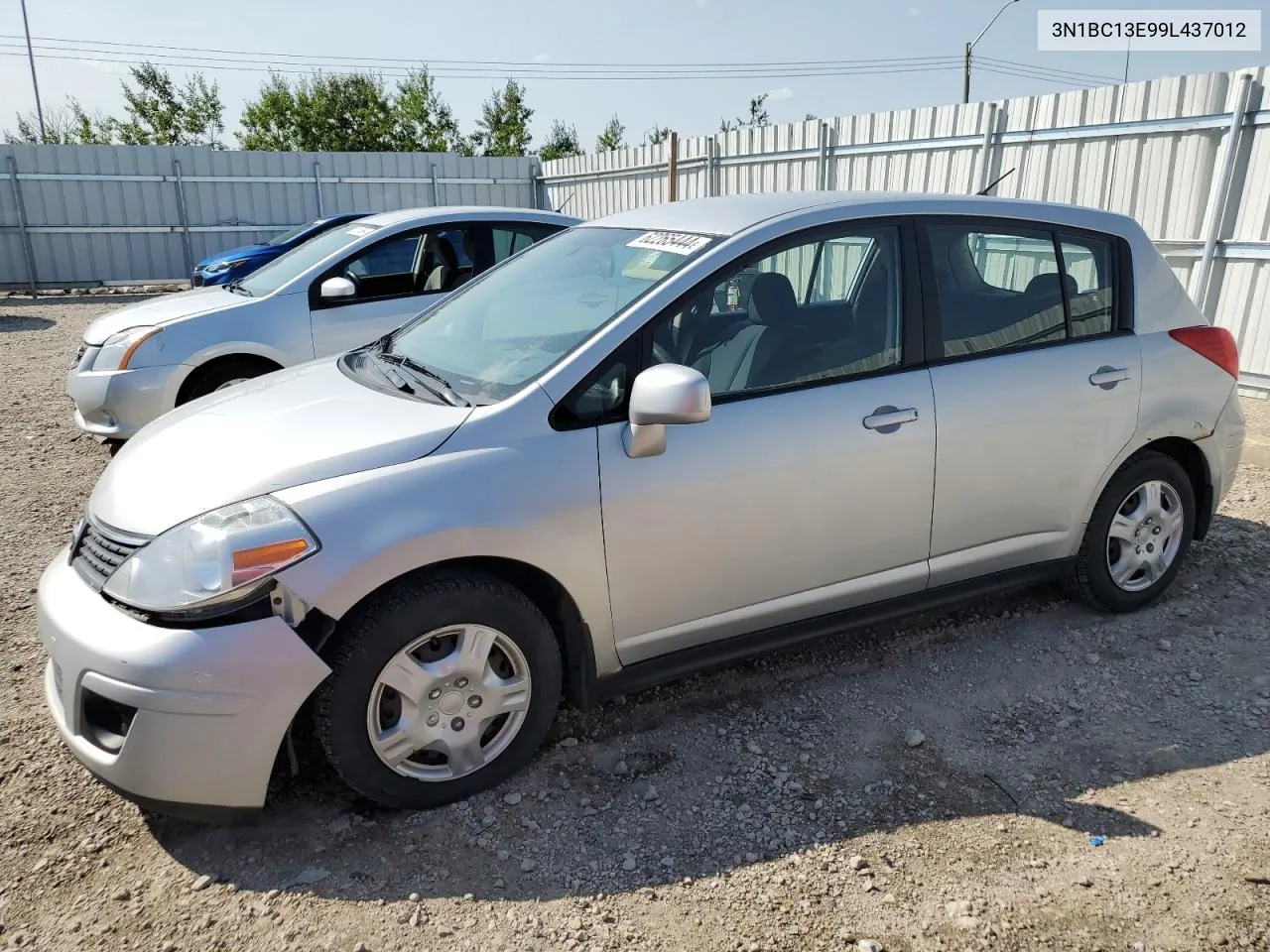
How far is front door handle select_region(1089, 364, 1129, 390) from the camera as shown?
3.62 m

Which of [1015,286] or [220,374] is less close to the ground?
[1015,286]

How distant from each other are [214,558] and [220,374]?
404cm

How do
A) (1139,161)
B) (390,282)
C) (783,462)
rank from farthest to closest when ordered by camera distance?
(1139,161) → (390,282) → (783,462)

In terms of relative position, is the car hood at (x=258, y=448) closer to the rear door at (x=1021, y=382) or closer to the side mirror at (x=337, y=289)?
the rear door at (x=1021, y=382)

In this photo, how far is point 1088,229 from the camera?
3.77 m

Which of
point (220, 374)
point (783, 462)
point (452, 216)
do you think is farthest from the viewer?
point (452, 216)

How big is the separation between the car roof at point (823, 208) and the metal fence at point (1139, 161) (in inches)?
187

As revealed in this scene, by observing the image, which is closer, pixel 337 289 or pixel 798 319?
pixel 798 319

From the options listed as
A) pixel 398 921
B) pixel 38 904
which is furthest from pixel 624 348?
pixel 38 904

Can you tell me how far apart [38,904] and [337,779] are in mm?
808

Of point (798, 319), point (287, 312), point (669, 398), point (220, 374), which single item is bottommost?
point (220, 374)

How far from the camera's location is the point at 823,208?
3.28 metres

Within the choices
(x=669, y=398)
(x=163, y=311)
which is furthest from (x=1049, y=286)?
(x=163, y=311)

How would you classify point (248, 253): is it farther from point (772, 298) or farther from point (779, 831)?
point (779, 831)
